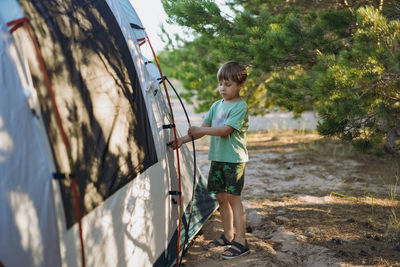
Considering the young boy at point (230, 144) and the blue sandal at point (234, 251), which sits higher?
the young boy at point (230, 144)

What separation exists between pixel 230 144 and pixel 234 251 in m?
0.83

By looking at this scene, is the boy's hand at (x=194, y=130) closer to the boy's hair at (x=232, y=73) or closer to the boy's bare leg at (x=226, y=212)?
the boy's hair at (x=232, y=73)

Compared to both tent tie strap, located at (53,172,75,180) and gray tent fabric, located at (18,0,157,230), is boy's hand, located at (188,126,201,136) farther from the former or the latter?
tent tie strap, located at (53,172,75,180)

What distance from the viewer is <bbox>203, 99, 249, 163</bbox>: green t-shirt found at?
3025mm

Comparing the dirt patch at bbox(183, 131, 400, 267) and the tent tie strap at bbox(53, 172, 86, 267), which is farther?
the dirt patch at bbox(183, 131, 400, 267)

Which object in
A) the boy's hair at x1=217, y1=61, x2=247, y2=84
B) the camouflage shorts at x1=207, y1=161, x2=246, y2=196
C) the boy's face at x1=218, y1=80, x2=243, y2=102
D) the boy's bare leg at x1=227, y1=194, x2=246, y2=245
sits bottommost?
the boy's bare leg at x1=227, y1=194, x2=246, y2=245

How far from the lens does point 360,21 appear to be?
2482 millimetres

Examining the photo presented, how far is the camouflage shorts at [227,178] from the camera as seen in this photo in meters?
3.09

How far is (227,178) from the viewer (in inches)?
123

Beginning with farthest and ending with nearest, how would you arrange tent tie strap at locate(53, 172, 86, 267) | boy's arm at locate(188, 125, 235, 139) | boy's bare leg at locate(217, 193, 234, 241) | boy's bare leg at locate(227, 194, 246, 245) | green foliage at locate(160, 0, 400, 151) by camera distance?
boy's bare leg at locate(217, 193, 234, 241)
boy's bare leg at locate(227, 194, 246, 245)
boy's arm at locate(188, 125, 235, 139)
green foliage at locate(160, 0, 400, 151)
tent tie strap at locate(53, 172, 86, 267)

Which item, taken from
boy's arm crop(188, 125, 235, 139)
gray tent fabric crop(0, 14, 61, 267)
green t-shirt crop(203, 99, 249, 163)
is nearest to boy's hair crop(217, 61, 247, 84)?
green t-shirt crop(203, 99, 249, 163)

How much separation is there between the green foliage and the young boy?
0.61 metres

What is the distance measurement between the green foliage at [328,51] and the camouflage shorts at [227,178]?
2.49 ft

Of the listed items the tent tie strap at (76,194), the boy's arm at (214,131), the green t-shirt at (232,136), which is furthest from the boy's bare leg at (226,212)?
the tent tie strap at (76,194)
